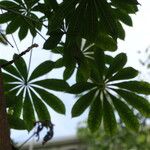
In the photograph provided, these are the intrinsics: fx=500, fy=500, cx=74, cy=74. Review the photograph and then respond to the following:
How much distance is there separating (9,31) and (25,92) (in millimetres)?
393

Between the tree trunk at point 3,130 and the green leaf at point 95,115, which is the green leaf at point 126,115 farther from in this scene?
the tree trunk at point 3,130

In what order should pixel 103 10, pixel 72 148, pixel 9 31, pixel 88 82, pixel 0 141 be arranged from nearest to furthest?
1. pixel 0 141
2. pixel 103 10
3. pixel 88 82
4. pixel 9 31
5. pixel 72 148

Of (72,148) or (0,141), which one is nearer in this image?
(0,141)

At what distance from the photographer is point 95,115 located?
7.18ft

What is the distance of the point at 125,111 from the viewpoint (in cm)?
219

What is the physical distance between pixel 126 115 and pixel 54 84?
35cm

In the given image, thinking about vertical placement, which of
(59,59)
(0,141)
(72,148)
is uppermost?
(59,59)

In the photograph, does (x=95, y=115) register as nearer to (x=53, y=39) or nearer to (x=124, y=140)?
(x=53, y=39)

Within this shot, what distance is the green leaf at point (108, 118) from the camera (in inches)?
86.4

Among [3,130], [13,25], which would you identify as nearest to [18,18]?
[13,25]

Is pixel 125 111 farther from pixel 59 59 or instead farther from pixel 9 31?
pixel 9 31

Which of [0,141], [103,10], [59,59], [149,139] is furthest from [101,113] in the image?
[149,139]

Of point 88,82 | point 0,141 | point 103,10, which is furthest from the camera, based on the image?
point 88,82

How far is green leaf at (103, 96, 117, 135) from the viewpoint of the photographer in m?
2.19
